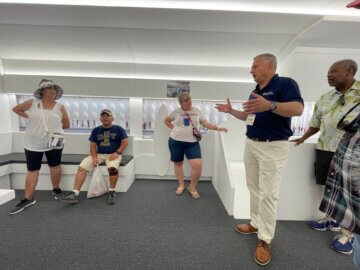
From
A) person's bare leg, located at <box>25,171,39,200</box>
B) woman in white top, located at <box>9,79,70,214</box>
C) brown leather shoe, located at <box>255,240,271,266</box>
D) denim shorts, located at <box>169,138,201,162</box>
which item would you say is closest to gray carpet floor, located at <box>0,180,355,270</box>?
brown leather shoe, located at <box>255,240,271,266</box>

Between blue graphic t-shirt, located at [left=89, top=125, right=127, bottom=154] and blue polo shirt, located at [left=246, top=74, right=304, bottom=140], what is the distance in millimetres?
1855

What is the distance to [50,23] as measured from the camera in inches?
87.9

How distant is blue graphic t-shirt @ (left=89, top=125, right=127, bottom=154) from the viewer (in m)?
2.57

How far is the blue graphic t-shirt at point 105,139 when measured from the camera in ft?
8.45

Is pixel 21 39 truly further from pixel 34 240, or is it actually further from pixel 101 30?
pixel 34 240

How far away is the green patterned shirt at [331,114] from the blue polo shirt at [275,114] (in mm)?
523

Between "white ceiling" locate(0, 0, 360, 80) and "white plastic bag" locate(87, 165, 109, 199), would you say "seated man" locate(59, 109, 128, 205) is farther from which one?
"white ceiling" locate(0, 0, 360, 80)

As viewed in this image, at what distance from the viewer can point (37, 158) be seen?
7.20 ft

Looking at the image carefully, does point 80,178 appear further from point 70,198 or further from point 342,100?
point 342,100

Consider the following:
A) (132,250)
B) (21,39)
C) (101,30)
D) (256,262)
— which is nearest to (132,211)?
(132,250)

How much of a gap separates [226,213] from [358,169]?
1.51m

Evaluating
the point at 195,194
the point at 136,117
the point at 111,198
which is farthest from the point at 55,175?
the point at 195,194

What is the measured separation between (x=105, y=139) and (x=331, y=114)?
2.47 m

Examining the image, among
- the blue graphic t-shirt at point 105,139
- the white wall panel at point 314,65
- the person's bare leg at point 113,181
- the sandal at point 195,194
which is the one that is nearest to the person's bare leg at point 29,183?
the blue graphic t-shirt at point 105,139
